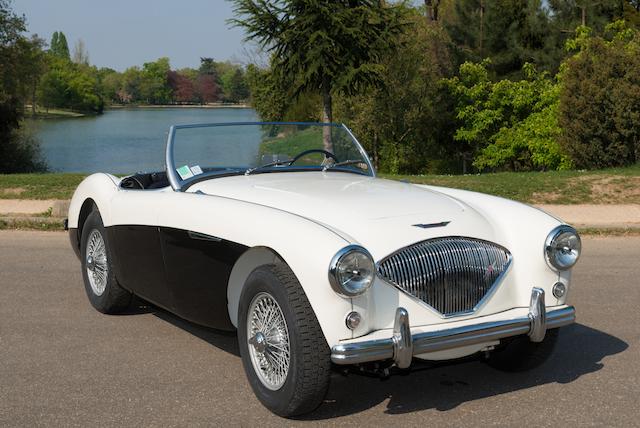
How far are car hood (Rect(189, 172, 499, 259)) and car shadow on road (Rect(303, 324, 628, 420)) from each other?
0.75 meters

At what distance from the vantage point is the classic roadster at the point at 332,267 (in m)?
3.82

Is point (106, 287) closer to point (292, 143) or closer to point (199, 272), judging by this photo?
point (199, 272)

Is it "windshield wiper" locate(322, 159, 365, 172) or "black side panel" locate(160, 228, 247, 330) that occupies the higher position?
"windshield wiper" locate(322, 159, 365, 172)

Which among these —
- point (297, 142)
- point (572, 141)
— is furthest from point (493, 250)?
point (572, 141)

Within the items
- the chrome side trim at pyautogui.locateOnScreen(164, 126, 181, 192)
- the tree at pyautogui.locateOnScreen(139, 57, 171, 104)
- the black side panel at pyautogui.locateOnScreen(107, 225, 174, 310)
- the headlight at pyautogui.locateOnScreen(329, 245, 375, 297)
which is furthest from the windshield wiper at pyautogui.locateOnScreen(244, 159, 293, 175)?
the tree at pyautogui.locateOnScreen(139, 57, 171, 104)

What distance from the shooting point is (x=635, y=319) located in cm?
597

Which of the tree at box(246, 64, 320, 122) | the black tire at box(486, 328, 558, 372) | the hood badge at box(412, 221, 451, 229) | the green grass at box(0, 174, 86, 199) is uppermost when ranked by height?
the tree at box(246, 64, 320, 122)

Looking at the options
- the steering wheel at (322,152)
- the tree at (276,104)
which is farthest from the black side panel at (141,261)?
the tree at (276,104)

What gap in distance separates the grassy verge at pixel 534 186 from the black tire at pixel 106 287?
25.8 ft

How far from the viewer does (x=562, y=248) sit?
448cm

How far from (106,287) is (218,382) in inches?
71.2

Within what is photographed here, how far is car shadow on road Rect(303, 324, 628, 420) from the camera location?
4250 millimetres

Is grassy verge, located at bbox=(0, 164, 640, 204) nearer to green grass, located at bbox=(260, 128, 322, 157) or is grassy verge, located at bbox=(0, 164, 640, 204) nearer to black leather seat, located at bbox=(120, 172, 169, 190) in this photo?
green grass, located at bbox=(260, 128, 322, 157)

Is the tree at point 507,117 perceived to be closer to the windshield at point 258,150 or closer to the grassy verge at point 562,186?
the grassy verge at point 562,186
